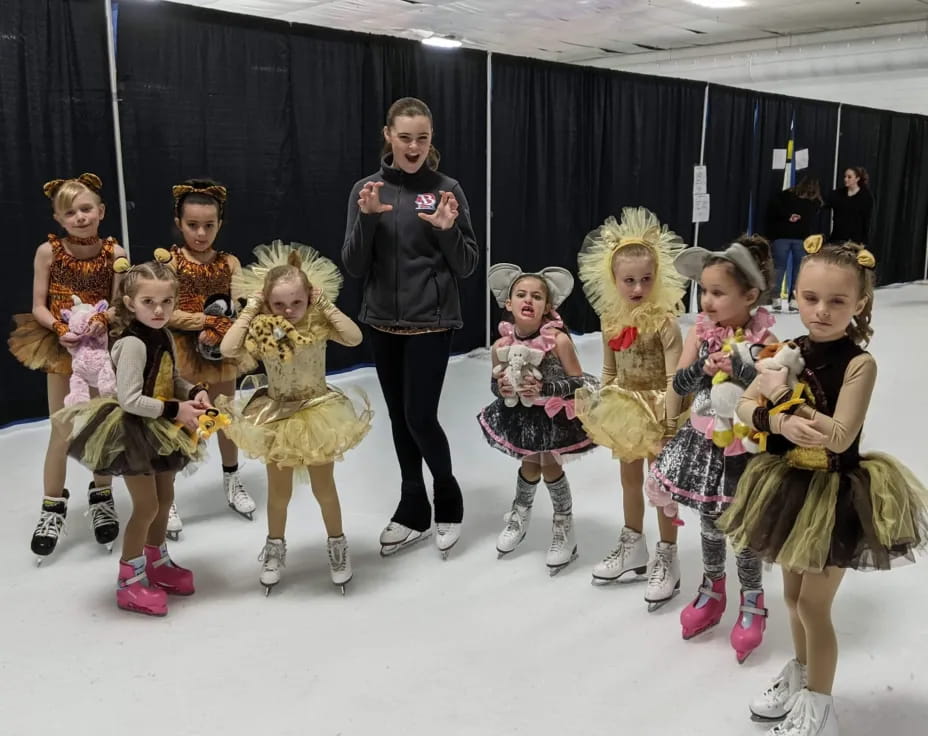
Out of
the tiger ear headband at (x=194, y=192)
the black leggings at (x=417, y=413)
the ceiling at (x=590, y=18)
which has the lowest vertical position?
the black leggings at (x=417, y=413)

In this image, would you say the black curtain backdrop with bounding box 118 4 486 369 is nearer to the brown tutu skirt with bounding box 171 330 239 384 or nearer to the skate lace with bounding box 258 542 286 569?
the brown tutu skirt with bounding box 171 330 239 384

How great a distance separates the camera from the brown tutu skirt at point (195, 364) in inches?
118

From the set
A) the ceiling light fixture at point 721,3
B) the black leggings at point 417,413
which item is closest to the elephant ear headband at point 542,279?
the black leggings at point 417,413

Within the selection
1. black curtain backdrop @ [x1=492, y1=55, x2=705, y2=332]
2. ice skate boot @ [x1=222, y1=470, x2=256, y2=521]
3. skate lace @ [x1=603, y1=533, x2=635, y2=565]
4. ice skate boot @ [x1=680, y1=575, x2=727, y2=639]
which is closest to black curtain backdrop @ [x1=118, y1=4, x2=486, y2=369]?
black curtain backdrop @ [x1=492, y1=55, x2=705, y2=332]

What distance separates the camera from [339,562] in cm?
260

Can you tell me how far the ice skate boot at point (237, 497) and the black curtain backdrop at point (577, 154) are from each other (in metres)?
3.30

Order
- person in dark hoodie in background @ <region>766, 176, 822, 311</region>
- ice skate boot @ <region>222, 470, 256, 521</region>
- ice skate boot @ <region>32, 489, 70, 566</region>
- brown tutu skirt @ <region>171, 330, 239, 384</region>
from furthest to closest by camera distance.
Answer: person in dark hoodie in background @ <region>766, 176, 822, 311</region> → ice skate boot @ <region>222, 470, 256, 521</region> → brown tutu skirt @ <region>171, 330, 239, 384</region> → ice skate boot @ <region>32, 489, 70, 566</region>

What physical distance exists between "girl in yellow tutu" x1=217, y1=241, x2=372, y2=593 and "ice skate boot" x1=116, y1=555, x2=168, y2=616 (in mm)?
302

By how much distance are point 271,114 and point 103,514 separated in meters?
2.77

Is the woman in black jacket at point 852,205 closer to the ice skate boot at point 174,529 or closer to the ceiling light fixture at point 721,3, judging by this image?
the ceiling light fixture at point 721,3

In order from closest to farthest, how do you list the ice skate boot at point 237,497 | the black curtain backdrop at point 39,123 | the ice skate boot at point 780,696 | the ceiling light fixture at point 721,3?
the ice skate boot at point 780,696
the ice skate boot at point 237,497
the black curtain backdrop at point 39,123
the ceiling light fixture at point 721,3

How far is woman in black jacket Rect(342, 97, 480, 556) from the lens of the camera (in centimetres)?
262

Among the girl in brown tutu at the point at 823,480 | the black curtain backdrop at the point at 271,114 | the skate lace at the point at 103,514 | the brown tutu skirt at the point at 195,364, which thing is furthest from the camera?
the black curtain backdrop at the point at 271,114

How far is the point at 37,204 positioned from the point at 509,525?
2.92 m
